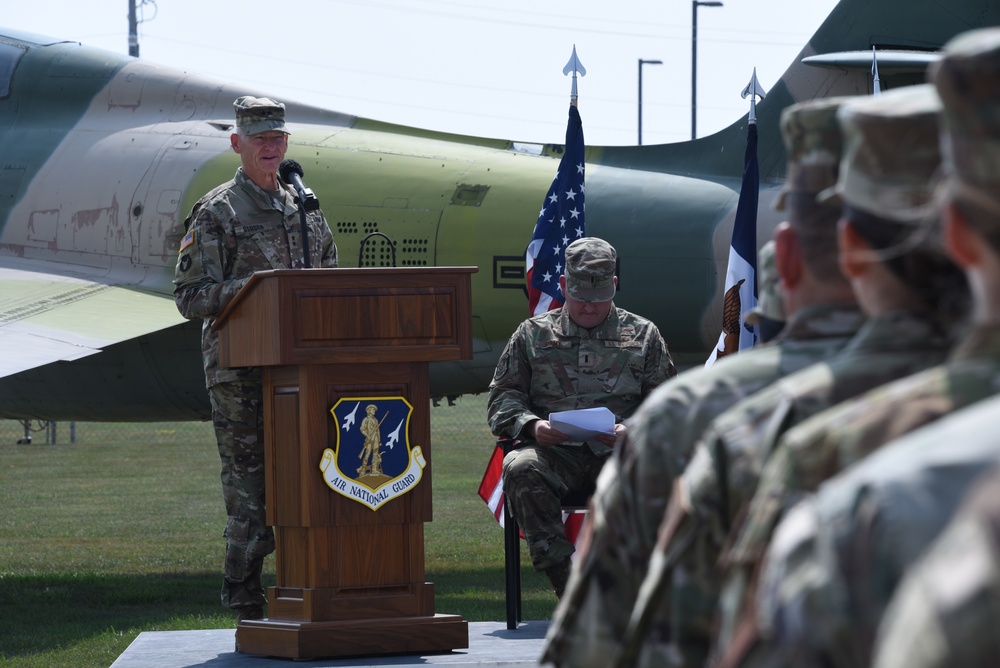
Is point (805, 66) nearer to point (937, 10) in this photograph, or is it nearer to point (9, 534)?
point (937, 10)

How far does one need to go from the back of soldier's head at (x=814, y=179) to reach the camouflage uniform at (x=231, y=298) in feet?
11.6

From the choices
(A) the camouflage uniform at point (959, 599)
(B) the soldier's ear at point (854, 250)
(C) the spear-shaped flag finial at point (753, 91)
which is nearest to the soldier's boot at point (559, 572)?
(C) the spear-shaped flag finial at point (753, 91)

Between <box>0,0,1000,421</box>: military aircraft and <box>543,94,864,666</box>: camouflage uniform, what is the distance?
659 centimetres

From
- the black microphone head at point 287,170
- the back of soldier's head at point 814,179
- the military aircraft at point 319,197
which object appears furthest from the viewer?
the military aircraft at point 319,197

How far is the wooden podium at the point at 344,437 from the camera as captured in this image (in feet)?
16.1

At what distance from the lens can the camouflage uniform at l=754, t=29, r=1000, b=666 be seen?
47.8 inches

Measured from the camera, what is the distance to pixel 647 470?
2.21 metres

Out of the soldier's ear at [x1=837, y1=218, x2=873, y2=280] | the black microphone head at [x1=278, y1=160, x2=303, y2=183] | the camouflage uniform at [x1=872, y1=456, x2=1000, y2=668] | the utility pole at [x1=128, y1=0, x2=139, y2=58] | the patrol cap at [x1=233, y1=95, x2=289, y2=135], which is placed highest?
the utility pole at [x1=128, y1=0, x2=139, y2=58]

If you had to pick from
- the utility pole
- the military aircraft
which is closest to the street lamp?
the utility pole

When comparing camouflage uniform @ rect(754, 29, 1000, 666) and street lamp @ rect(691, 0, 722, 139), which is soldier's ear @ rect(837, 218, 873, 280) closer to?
camouflage uniform @ rect(754, 29, 1000, 666)

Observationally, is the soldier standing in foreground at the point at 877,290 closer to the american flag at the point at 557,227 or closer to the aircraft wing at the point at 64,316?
the american flag at the point at 557,227

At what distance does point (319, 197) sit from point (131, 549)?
12.0ft

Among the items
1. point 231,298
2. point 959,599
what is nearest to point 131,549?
point 231,298

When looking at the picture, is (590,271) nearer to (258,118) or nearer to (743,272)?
(258,118)
